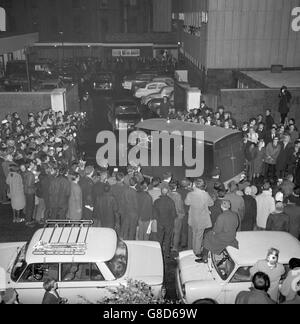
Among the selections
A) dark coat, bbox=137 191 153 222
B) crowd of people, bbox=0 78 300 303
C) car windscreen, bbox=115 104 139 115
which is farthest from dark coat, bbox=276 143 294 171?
car windscreen, bbox=115 104 139 115

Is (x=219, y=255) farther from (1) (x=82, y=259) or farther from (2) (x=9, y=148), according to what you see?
(2) (x=9, y=148)

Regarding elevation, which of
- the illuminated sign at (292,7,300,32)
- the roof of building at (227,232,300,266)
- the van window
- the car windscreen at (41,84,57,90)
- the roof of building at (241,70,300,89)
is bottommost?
the van window

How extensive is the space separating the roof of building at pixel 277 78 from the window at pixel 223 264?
1245cm

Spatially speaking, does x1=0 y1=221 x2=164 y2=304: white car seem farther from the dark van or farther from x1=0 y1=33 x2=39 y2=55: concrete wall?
x1=0 y1=33 x2=39 y2=55: concrete wall

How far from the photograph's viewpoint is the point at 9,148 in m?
11.6

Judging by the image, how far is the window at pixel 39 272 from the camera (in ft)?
22.7

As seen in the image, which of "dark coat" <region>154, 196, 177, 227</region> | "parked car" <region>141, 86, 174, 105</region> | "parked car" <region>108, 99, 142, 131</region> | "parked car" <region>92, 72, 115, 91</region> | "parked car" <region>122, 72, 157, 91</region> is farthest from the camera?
"parked car" <region>122, 72, 157, 91</region>

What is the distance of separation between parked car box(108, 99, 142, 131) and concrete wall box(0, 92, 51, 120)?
10.1ft

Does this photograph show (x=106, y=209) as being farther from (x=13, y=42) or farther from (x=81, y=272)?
(x=13, y=42)

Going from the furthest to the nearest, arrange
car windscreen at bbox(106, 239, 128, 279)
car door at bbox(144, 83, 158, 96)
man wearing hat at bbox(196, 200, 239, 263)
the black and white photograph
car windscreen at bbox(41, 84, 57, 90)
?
car door at bbox(144, 83, 158, 96) < car windscreen at bbox(41, 84, 57, 90) < man wearing hat at bbox(196, 200, 239, 263) < car windscreen at bbox(106, 239, 128, 279) < the black and white photograph

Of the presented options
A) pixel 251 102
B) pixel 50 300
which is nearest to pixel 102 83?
pixel 251 102

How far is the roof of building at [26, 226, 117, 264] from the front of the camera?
687 cm
